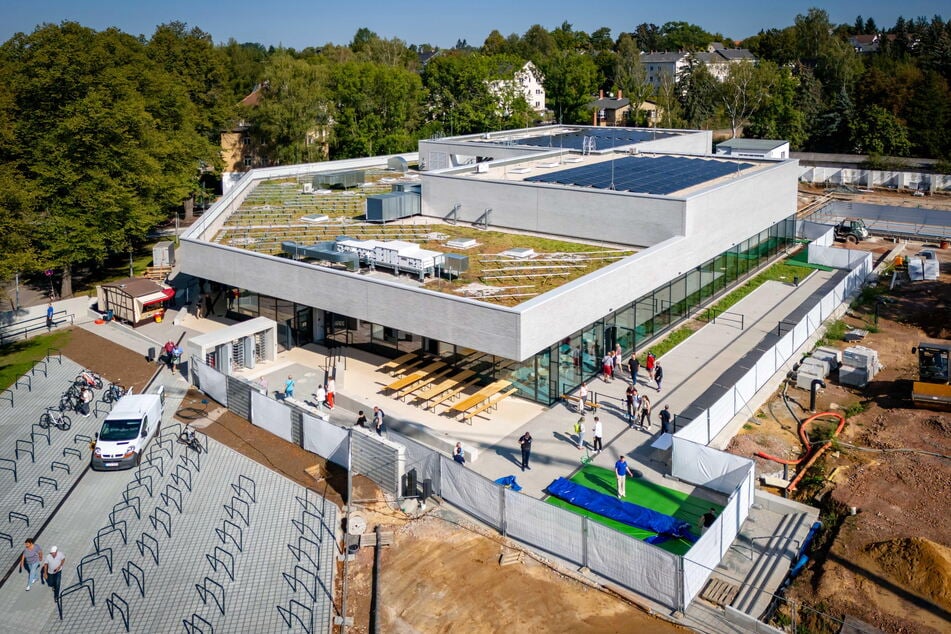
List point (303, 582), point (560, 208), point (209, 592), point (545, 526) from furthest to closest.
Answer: point (560, 208), point (545, 526), point (303, 582), point (209, 592)

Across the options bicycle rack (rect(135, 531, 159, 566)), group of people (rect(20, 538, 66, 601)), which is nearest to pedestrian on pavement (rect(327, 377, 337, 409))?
bicycle rack (rect(135, 531, 159, 566))

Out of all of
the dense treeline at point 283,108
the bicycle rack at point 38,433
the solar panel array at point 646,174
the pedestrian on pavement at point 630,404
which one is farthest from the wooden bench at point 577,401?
the dense treeline at point 283,108

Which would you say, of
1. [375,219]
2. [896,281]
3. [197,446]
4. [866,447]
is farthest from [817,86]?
[197,446]

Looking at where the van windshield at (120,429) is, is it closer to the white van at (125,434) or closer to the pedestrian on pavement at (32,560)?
the white van at (125,434)

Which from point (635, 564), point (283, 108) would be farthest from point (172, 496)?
point (283, 108)

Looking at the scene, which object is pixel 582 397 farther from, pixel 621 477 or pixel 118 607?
pixel 118 607

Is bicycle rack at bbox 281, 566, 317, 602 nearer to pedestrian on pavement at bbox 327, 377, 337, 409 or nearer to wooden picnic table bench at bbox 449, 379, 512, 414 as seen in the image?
wooden picnic table bench at bbox 449, 379, 512, 414

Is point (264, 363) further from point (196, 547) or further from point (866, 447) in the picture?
point (866, 447)
